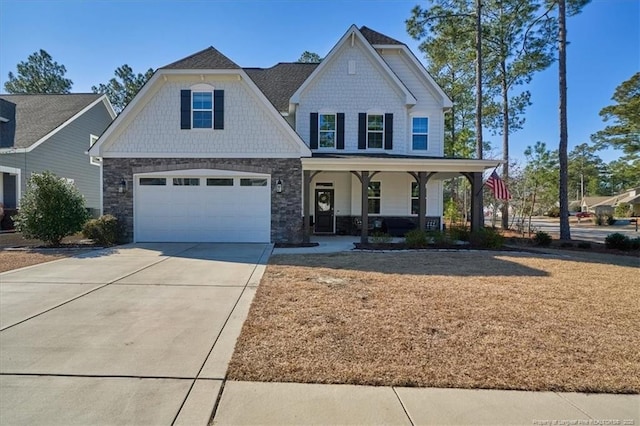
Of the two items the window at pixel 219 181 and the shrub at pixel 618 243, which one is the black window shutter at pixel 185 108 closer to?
the window at pixel 219 181

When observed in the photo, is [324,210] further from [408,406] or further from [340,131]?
[408,406]

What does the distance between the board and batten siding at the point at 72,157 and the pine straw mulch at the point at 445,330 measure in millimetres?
16623

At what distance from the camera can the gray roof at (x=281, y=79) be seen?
16312mm

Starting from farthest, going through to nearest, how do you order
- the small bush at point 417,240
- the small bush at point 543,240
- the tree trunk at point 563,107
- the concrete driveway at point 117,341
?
1. the tree trunk at point 563,107
2. the small bush at point 543,240
3. the small bush at point 417,240
4. the concrete driveway at point 117,341

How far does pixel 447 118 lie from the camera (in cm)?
2658

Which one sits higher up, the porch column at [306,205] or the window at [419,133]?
the window at [419,133]

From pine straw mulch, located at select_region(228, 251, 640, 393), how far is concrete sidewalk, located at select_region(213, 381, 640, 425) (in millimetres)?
119

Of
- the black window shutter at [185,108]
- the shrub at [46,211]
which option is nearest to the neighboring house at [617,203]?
the black window shutter at [185,108]

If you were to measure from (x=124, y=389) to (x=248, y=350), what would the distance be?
1.15 m

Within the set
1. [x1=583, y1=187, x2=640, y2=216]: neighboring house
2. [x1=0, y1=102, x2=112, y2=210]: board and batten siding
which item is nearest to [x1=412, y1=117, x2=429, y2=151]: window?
[x1=0, y1=102, x2=112, y2=210]: board and batten siding

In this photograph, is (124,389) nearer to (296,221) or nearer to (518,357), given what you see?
(518,357)

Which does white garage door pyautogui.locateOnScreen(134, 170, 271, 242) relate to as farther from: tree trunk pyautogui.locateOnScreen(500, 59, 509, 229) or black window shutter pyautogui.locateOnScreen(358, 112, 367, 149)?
tree trunk pyautogui.locateOnScreen(500, 59, 509, 229)

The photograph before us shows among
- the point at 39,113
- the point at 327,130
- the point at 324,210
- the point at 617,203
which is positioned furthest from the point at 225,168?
the point at 617,203

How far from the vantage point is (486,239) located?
1169 centimetres
